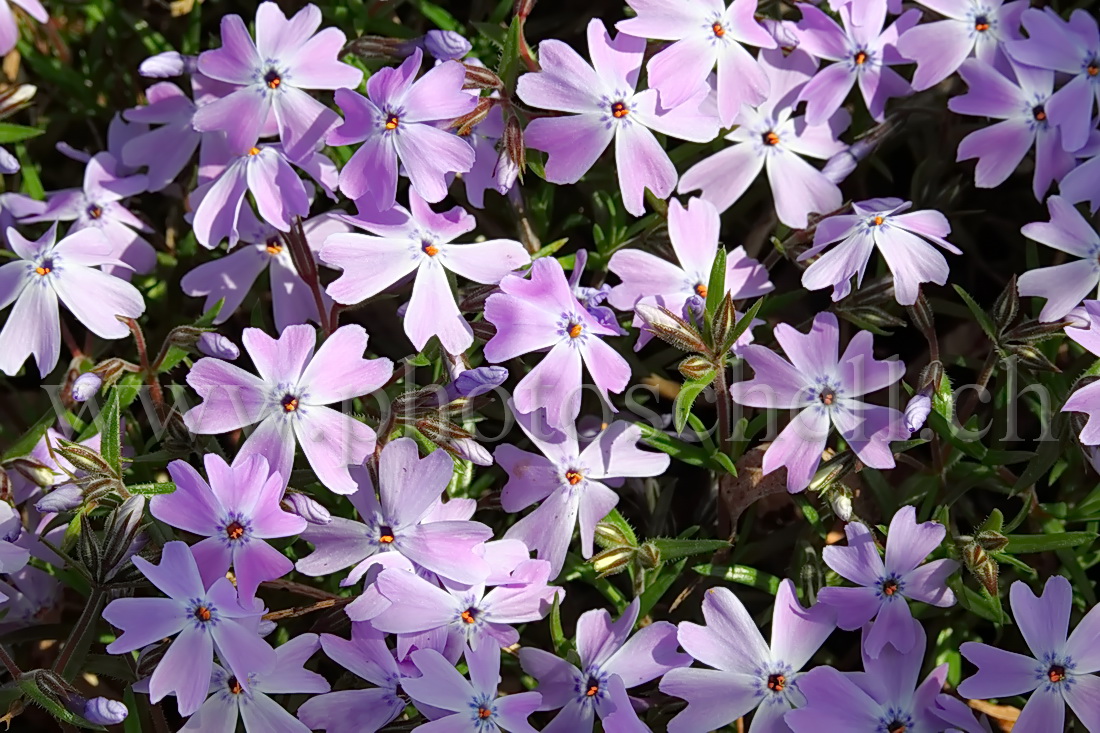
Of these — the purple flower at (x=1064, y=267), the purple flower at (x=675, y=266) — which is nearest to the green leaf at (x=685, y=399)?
the purple flower at (x=675, y=266)

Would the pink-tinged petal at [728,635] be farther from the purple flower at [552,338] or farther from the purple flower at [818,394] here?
the purple flower at [552,338]

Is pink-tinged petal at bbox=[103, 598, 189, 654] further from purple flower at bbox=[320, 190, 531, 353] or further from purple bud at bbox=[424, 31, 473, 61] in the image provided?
purple bud at bbox=[424, 31, 473, 61]

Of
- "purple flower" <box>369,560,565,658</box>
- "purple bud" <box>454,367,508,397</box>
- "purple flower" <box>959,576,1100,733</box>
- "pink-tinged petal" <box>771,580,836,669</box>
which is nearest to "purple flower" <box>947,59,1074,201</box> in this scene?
"purple flower" <box>959,576,1100,733</box>

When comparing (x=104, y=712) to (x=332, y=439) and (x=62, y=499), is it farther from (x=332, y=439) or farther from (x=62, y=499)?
(x=332, y=439)

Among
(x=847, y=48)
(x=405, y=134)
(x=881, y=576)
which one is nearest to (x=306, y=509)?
(x=405, y=134)

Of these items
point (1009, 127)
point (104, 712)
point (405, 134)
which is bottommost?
point (104, 712)
